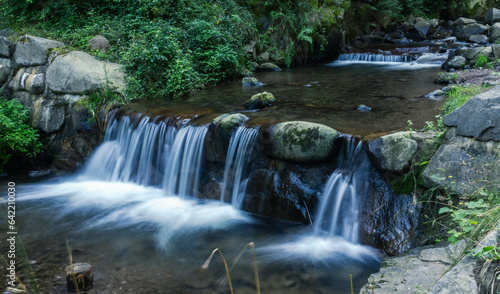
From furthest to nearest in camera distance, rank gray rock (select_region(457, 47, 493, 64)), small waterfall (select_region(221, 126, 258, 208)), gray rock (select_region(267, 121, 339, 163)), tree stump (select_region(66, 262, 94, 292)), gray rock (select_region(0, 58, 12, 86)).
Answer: gray rock (select_region(457, 47, 493, 64)) < gray rock (select_region(0, 58, 12, 86)) < small waterfall (select_region(221, 126, 258, 208)) < gray rock (select_region(267, 121, 339, 163)) < tree stump (select_region(66, 262, 94, 292))

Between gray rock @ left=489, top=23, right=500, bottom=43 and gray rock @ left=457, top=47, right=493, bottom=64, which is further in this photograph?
gray rock @ left=489, top=23, right=500, bottom=43

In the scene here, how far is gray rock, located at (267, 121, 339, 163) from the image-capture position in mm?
5629

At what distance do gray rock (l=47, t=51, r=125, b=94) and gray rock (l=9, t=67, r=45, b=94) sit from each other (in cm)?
23

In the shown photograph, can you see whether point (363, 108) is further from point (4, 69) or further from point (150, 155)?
point (4, 69)

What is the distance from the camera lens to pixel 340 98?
872cm

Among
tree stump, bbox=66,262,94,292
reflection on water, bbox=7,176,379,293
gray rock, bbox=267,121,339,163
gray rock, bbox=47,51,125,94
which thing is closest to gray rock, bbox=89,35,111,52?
gray rock, bbox=47,51,125,94

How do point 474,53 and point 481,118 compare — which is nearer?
point 481,118

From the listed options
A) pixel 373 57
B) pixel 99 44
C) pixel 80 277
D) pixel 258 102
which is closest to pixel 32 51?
pixel 99 44

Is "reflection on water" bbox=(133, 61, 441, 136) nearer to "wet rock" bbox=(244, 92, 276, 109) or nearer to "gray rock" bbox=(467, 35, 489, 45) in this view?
"wet rock" bbox=(244, 92, 276, 109)

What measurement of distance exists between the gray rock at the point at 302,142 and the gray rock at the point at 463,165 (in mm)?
1432

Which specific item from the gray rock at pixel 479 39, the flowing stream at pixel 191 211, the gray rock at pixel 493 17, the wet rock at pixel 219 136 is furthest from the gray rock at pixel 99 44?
the gray rock at pixel 493 17

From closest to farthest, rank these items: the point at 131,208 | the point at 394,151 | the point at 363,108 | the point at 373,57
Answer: the point at 394,151, the point at 131,208, the point at 363,108, the point at 373,57

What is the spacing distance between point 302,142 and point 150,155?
131 inches

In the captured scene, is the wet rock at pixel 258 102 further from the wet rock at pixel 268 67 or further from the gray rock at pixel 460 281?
the gray rock at pixel 460 281
